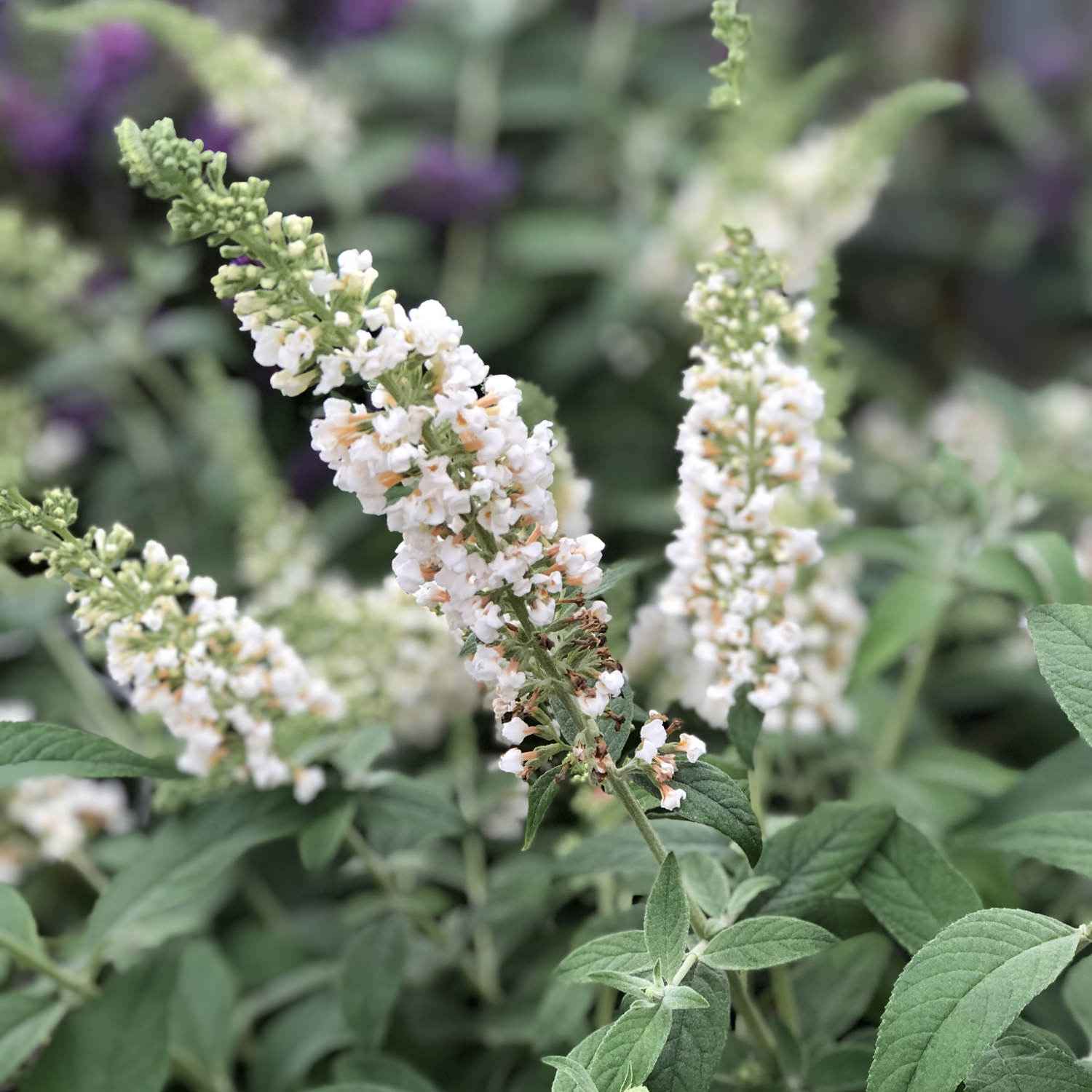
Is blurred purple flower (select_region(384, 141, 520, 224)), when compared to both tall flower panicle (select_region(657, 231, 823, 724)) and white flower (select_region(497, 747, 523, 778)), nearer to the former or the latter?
tall flower panicle (select_region(657, 231, 823, 724))

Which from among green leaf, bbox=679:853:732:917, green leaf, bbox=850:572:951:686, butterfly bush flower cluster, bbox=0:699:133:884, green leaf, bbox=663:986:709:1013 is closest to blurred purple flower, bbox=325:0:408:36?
butterfly bush flower cluster, bbox=0:699:133:884

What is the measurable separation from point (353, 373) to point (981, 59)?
236 centimetres

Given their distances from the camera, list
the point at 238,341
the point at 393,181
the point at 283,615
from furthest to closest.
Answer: the point at 393,181 → the point at 238,341 → the point at 283,615

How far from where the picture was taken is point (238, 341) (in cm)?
152

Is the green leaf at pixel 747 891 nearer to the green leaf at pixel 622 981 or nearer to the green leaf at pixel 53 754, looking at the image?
the green leaf at pixel 622 981

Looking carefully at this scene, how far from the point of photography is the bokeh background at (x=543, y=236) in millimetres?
1308

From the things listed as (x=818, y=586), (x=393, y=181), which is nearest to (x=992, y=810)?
(x=818, y=586)

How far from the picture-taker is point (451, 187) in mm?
1635

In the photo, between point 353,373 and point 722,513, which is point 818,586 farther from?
point 353,373

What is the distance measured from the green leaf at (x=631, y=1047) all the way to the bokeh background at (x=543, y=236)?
0.53m

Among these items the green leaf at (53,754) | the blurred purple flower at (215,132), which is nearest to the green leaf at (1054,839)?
the green leaf at (53,754)

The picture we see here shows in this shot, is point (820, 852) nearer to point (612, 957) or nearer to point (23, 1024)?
point (612, 957)

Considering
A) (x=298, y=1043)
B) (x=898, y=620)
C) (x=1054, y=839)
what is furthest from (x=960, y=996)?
(x=298, y=1043)

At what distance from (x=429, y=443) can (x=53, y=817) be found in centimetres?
61
